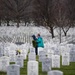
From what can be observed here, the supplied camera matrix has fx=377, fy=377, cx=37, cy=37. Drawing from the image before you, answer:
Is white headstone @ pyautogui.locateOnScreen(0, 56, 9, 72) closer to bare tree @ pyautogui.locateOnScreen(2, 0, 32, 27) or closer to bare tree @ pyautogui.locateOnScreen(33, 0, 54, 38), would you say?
bare tree @ pyautogui.locateOnScreen(33, 0, 54, 38)

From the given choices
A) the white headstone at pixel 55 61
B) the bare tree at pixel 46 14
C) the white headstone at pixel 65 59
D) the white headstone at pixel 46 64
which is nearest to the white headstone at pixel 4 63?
the white headstone at pixel 46 64

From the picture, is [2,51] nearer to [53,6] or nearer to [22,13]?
[53,6]

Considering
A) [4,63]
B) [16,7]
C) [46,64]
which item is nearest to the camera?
[46,64]

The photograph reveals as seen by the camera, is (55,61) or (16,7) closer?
(55,61)

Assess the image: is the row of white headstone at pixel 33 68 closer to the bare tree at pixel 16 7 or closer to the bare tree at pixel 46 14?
the bare tree at pixel 46 14

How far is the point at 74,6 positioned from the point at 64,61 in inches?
1462

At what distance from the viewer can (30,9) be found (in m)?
55.2

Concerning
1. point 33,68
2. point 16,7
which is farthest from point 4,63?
point 16,7

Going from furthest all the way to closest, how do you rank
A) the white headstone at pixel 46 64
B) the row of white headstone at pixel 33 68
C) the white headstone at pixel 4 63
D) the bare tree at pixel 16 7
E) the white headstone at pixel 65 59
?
1. the bare tree at pixel 16 7
2. the white headstone at pixel 65 59
3. the white headstone at pixel 4 63
4. the white headstone at pixel 46 64
5. the row of white headstone at pixel 33 68

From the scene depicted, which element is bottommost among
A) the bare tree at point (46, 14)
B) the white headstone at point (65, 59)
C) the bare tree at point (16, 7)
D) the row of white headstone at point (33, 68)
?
the row of white headstone at point (33, 68)

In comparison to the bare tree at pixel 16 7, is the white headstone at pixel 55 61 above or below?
below

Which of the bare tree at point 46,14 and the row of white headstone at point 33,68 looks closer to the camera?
the row of white headstone at point 33,68

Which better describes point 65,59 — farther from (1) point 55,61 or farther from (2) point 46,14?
(2) point 46,14

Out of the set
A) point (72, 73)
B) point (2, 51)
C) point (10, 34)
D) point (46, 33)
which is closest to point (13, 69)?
Result: point (72, 73)
